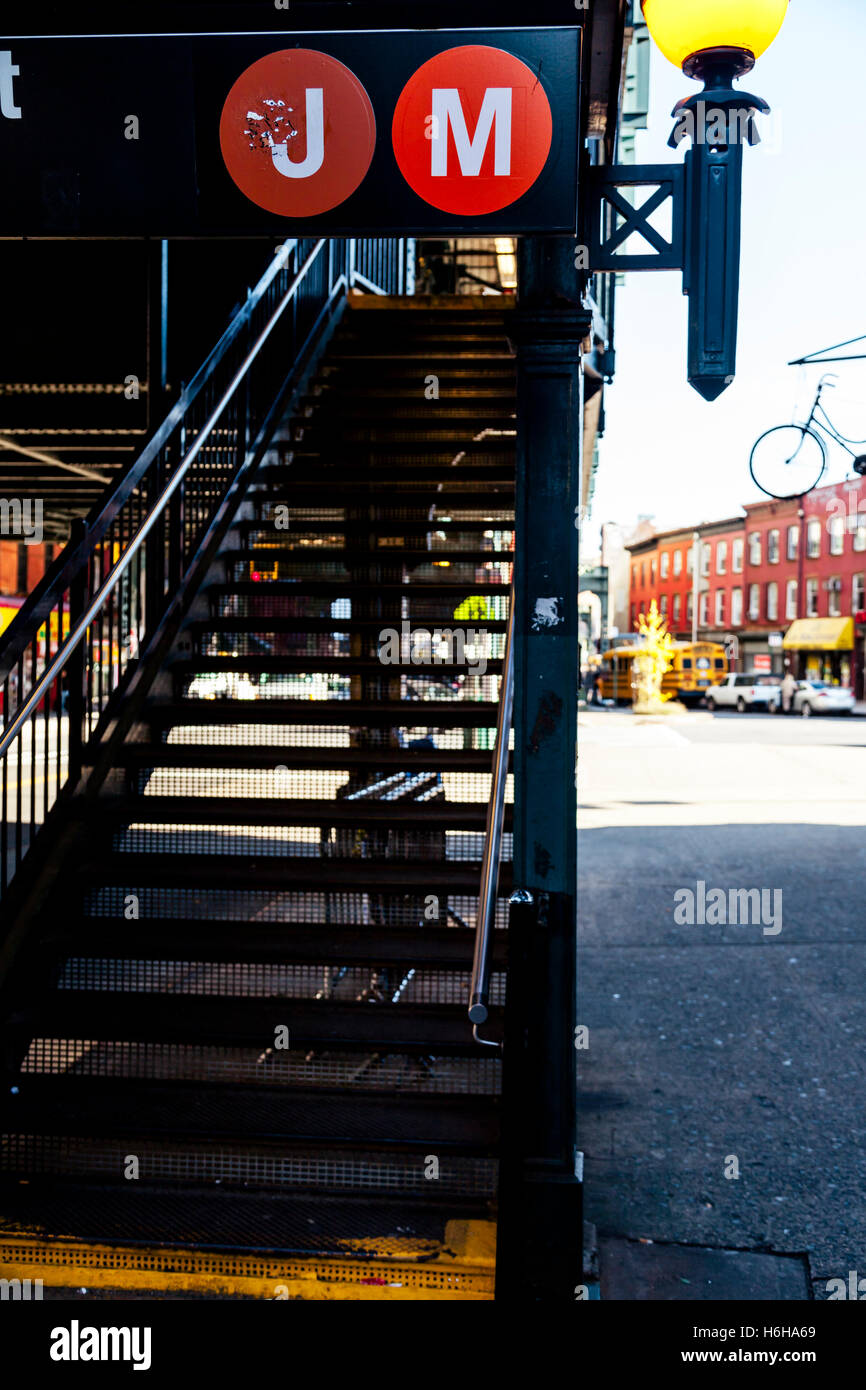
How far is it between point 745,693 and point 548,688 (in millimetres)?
42517

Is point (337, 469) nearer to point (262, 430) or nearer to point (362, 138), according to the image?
point (262, 430)

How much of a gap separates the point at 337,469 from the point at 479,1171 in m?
4.78

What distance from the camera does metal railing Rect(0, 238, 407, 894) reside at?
483 centimetres

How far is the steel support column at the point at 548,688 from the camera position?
11.8 feet

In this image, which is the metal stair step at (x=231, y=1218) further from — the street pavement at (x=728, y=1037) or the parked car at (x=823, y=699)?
the parked car at (x=823, y=699)

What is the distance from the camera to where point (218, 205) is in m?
3.21

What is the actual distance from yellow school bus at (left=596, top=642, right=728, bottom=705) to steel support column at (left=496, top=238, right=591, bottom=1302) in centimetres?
A: 4479

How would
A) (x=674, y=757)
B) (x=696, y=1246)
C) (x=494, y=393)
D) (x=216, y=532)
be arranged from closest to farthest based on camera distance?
1. (x=696, y=1246)
2. (x=216, y=532)
3. (x=494, y=393)
4. (x=674, y=757)

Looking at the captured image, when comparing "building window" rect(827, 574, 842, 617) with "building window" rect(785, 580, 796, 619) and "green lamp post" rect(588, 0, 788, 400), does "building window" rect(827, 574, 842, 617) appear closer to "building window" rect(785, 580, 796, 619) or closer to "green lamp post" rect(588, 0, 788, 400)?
"building window" rect(785, 580, 796, 619)

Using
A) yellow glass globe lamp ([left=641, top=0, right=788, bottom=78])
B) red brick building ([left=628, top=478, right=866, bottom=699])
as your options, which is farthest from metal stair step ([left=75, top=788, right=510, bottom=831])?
red brick building ([left=628, top=478, right=866, bottom=699])

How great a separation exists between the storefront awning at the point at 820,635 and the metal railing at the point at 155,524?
43420mm

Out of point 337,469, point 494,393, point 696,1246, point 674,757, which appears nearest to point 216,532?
point 337,469

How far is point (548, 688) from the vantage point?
368 centimetres

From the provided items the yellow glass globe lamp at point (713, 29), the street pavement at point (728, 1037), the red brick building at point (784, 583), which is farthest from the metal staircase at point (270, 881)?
the red brick building at point (784, 583)
